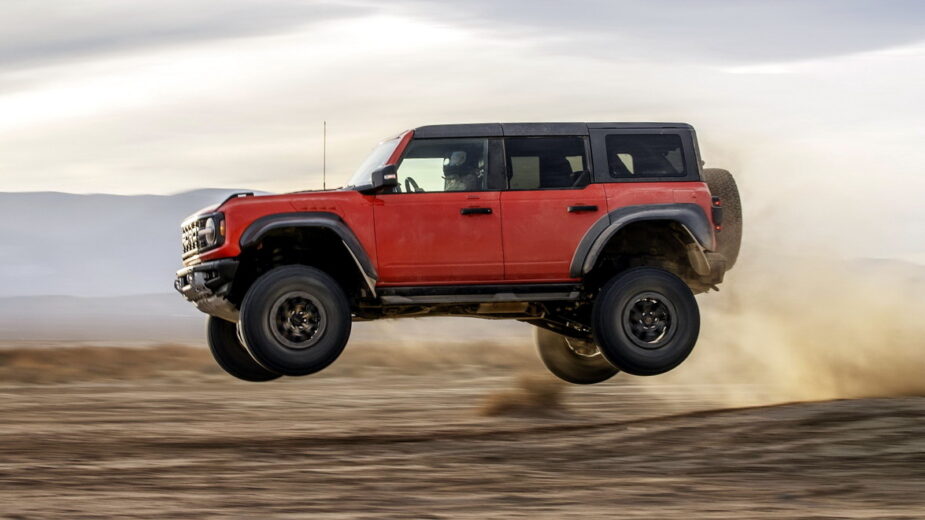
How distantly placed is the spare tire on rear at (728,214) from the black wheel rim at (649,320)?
1.03m

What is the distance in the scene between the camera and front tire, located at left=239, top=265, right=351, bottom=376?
11.4 meters

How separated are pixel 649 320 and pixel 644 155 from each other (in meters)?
1.57

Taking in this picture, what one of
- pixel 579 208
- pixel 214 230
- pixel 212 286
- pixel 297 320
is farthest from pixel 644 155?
pixel 212 286

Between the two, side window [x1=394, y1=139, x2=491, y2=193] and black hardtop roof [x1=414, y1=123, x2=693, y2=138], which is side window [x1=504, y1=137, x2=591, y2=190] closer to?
black hardtop roof [x1=414, y1=123, x2=693, y2=138]

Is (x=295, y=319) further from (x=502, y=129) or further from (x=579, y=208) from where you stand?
(x=579, y=208)

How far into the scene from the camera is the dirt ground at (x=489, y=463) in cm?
1014

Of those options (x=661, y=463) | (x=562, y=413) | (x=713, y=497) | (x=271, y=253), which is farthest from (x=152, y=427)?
(x=713, y=497)

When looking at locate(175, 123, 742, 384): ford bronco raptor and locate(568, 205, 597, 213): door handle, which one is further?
locate(568, 205, 597, 213): door handle

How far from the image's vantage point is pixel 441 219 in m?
11.5

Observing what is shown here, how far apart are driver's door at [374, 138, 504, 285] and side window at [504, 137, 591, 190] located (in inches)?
7.7

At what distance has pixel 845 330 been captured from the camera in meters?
18.4

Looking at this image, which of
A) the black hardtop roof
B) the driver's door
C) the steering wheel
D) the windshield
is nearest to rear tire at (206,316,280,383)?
the windshield

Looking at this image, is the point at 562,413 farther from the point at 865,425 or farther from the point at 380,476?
the point at 380,476

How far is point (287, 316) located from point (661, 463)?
3873 millimetres
